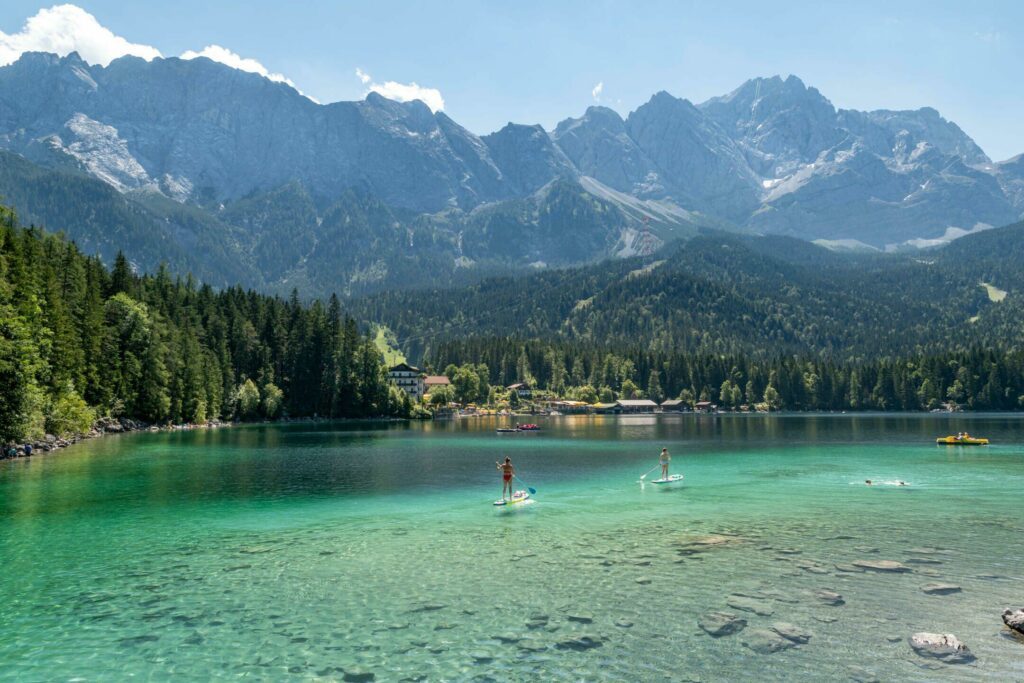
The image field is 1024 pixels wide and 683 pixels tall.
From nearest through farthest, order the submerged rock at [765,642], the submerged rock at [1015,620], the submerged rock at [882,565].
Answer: the submerged rock at [765,642] < the submerged rock at [1015,620] < the submerged rock at [882,565]

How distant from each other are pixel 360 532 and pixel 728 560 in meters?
20.2

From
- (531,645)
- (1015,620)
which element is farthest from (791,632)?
(531,645)

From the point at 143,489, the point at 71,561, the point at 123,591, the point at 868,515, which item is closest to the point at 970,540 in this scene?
the point at 868,515

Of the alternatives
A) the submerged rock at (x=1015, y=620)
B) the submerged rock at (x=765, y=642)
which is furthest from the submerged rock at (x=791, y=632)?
the submerged rock at (x=1015, y=620)

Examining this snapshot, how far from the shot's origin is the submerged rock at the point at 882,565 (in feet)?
99.5

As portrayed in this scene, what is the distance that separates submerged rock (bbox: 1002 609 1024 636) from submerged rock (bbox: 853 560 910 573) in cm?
689

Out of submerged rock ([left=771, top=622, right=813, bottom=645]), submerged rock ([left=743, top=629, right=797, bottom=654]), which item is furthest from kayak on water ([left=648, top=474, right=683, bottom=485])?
submerged rock ([left=743, top=629, right=797, bottom=654])

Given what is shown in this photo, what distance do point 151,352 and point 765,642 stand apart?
118m

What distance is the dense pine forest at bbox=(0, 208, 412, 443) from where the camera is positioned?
7562 centimetres

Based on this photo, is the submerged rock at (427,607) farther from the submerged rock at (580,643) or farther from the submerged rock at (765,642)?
the submerged rock at (765,642)

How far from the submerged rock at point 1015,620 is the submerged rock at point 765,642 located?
7.54 meters

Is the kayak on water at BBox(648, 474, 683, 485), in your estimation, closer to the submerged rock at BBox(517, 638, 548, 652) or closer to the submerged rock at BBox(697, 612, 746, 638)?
the submerged rock at BBox(697, 612, 746, 638)

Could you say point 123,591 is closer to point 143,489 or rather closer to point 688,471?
point 143,489

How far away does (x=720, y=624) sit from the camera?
23141mm
